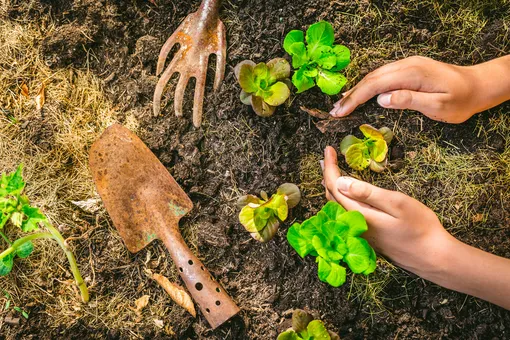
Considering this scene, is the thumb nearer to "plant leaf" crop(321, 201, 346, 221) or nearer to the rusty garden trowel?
"plant leaf" crop(321, 201, 346, 221)

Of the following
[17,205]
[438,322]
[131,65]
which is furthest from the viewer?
[131,65]

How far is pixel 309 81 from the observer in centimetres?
180

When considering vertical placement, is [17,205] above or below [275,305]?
above

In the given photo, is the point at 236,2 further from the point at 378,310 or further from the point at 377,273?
the point at 378,310

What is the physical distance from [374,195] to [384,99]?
414 millimetres

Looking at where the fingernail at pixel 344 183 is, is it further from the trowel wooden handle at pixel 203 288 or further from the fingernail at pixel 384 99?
the trowel wooden handle at pixel 203 288

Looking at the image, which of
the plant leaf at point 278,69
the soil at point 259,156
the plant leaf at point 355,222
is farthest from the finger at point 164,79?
the plant leaf at point 355,222

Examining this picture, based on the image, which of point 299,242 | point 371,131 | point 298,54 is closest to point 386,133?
point 371,131

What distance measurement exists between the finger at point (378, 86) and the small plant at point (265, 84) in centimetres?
26

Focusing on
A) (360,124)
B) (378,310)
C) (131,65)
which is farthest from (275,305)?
(131,65)

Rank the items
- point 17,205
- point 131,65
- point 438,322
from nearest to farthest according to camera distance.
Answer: point 17,205 < point 438,322 < point 131,65

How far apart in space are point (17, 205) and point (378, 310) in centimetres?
154

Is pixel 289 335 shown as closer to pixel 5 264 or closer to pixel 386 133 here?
pixel 386 133

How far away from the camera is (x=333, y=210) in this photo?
1712 millimetres
